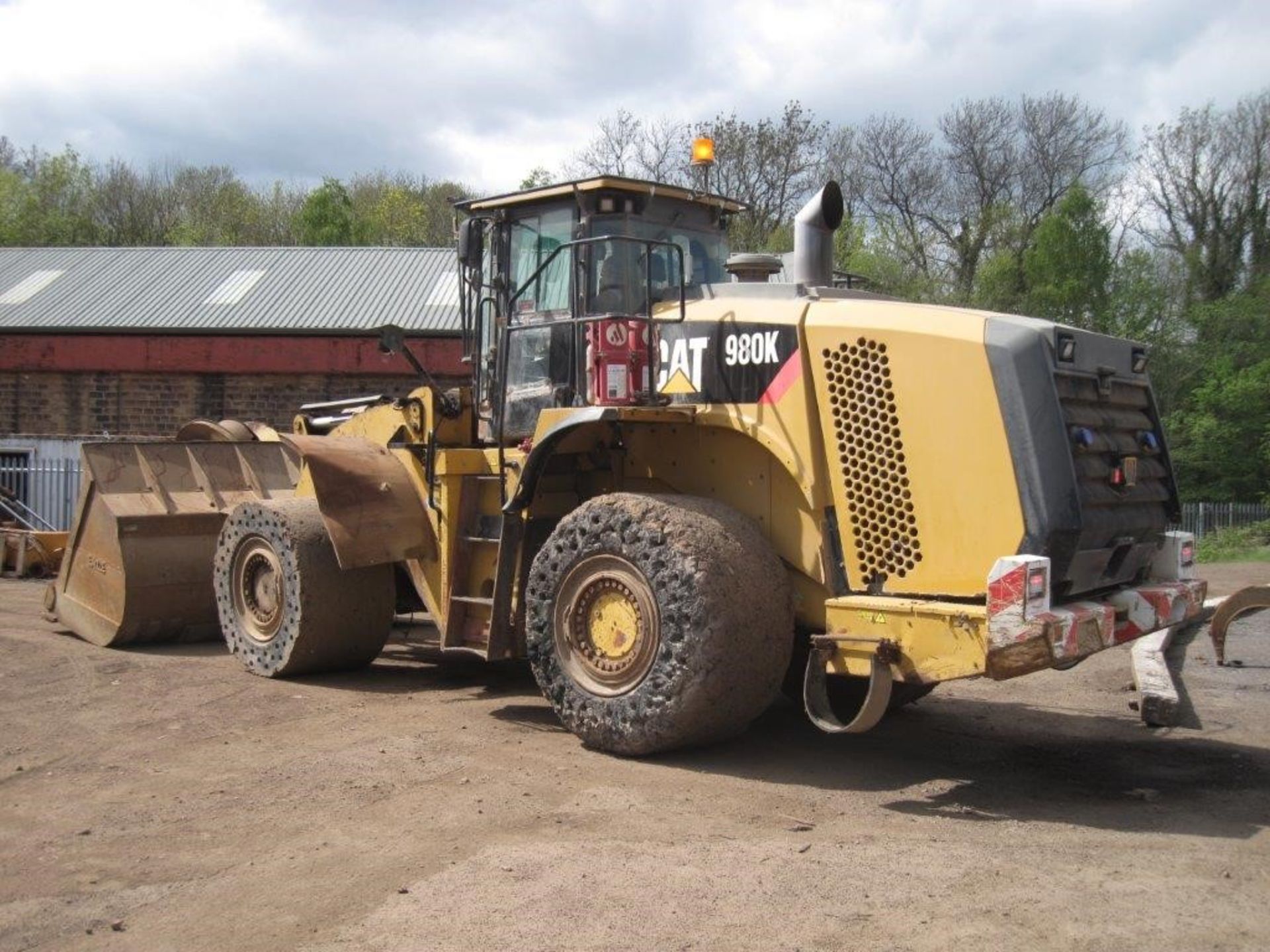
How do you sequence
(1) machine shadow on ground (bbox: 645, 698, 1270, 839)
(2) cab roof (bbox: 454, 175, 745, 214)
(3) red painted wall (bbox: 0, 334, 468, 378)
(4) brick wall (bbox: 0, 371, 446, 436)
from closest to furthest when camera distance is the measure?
(1) machine shadow on ground (bbox: 645, 698, 1270, 839)
(2) cab roof (bbox: 454, 175, 745, 214)
(3) red painted wall (bbox: 0, 334, 468, 378)
(4) brick wall (bbox: 0, 371, 446, 436)

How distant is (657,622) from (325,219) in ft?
131

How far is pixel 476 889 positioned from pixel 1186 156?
4579cm

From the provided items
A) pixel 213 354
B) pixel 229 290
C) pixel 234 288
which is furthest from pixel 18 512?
pixel 234 288

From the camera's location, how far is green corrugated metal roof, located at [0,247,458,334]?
25062mm

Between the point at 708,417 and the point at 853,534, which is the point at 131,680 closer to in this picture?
the point at 708,417

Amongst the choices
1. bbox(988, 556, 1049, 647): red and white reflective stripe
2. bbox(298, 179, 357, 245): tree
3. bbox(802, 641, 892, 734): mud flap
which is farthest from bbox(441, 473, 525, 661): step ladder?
bbox(298, 179, 357, 245): tree

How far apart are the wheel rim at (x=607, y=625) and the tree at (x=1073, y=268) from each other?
1130 inches

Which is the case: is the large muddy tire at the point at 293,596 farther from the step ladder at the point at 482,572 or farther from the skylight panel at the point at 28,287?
the skylight panel at the point at 28,287

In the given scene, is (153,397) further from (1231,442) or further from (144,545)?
(1231,442)

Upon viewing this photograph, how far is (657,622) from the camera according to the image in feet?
22.0

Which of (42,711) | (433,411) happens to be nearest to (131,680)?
(42,711)

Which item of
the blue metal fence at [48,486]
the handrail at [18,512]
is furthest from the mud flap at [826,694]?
the blue metal fence at [48,486]

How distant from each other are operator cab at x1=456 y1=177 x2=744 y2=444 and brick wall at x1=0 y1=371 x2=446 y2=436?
1570 cm

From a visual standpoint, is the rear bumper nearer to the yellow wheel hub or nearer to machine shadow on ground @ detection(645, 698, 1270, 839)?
machine shadow on ground @ detection(645, 698, 1270, 839)
